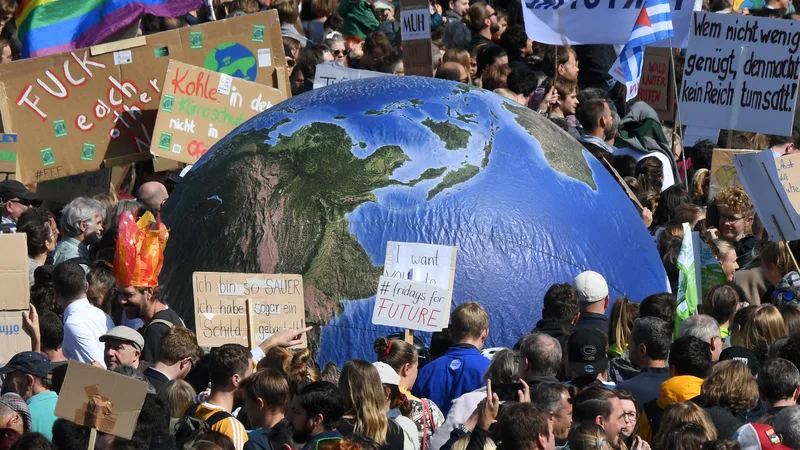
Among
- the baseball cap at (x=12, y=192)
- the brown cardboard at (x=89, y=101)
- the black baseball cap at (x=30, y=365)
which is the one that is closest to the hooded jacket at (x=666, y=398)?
the black baseball cap at (x=30, y=365)

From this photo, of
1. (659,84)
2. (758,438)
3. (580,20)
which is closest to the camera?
(758,438)

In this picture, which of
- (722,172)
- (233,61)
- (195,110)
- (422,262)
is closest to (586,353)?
(422,262)

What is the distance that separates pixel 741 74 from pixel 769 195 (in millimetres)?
3133

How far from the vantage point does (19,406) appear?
7.22 m

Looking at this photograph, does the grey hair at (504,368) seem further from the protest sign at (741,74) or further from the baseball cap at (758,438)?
the protest sign at (741,74)

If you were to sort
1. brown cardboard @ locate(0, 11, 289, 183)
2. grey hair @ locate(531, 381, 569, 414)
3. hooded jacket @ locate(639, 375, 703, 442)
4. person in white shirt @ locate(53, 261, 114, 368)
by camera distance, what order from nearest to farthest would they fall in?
grey hair @ locate(531, 381, 569, 414) → hooded jacket @ locate(639, 375, 703, 442) → person in white shirt @ locate(53, 261, 114, 368) → brown cardboard @ locate(0, 11, 289, 183)

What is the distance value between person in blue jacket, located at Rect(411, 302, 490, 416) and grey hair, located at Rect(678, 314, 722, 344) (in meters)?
1.18

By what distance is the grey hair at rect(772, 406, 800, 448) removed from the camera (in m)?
6.87

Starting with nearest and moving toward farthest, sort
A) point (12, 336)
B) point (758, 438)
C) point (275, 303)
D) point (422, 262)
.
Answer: point (758, 438) → point (12, 336) → point (275, 303) → point (422, 262)

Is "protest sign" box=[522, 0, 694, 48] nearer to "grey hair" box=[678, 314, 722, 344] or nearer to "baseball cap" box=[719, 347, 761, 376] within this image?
"grey hair" box=[678, 314, 722, 344]

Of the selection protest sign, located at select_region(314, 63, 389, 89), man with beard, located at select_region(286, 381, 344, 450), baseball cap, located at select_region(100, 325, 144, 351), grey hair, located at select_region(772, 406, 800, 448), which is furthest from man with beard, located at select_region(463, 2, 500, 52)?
man with beard, located at select_region(286, 381, 344, 450)

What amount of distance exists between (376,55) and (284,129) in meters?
5.14

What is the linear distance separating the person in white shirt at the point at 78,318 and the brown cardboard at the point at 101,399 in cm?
262

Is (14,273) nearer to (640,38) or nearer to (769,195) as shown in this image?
(769,195)
